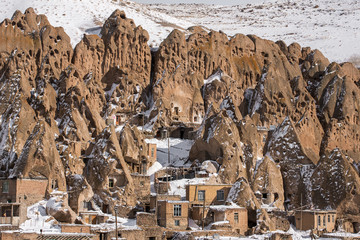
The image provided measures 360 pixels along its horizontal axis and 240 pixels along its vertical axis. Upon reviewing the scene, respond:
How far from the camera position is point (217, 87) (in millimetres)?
149500

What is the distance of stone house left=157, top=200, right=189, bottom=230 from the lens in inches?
4289

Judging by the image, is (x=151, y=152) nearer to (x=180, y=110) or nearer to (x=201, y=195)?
(x=201, y=195)

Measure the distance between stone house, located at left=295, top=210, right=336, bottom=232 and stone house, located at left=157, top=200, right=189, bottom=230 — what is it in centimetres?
1455

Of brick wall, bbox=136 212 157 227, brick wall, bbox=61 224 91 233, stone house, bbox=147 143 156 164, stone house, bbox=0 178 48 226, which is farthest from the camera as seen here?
stone house, bbox=147 143 156 164

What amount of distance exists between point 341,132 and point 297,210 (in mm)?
28668

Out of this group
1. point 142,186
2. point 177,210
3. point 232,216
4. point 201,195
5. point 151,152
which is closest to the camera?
point 232,216

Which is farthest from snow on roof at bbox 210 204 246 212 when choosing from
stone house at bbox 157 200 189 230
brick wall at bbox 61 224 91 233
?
brick wall at bbox 61 224 91 233

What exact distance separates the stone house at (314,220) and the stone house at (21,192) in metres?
30.6

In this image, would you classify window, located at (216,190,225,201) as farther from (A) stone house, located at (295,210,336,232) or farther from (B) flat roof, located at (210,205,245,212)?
(A) stone house, located at (295,210,336,232)

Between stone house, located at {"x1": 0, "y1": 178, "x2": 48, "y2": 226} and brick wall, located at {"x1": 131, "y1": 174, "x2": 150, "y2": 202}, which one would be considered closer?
stone house, located at {"x1": 0, "y1": 178, "x2": 48, "y2": 226}

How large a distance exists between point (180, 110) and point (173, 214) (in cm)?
3784

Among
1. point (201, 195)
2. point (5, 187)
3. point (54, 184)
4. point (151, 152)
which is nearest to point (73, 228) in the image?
point (54, 184)

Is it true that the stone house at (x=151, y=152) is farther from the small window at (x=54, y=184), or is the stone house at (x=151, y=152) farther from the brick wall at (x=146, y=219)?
the brick wall at (x=146, y=219)

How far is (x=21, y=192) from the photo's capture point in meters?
106
